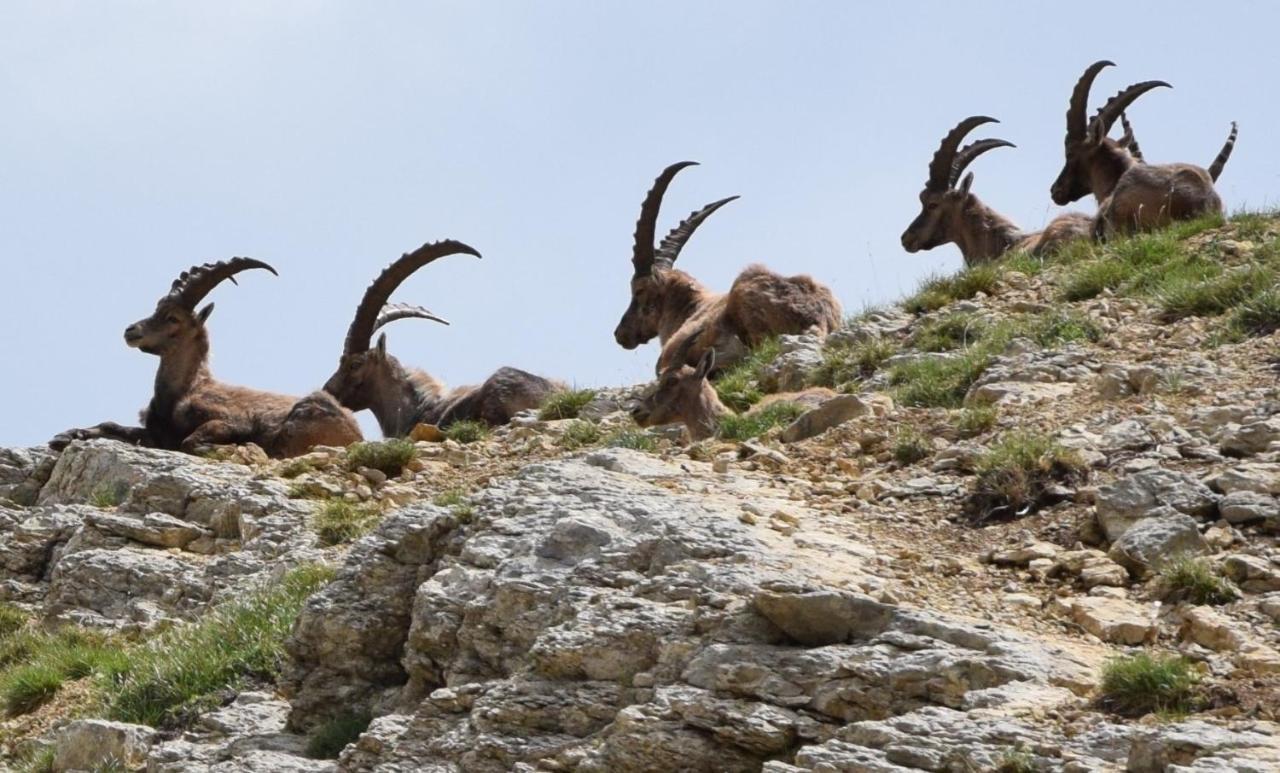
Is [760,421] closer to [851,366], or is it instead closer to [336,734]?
[851,366]

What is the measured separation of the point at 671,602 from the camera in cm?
671

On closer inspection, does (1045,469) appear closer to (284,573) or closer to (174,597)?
(284,573)

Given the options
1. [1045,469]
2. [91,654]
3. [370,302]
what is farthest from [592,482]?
[370,302]

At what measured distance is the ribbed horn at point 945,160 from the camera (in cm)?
1911

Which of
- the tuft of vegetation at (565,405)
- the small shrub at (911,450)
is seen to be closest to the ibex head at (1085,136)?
the tuft of vegetation at (565,405)

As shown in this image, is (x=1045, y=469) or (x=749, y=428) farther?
(x=749, y=428)

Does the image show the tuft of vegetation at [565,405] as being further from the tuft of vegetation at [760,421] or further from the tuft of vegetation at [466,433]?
the tuft of vegetation at [760,421]

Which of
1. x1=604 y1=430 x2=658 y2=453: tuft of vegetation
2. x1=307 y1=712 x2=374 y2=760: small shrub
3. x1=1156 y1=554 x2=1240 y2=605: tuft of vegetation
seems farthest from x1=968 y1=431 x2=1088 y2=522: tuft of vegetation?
x1=307 y1=712 x2=374 y2=760: small shrub

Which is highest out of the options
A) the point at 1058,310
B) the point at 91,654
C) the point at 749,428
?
the point at 1058,310

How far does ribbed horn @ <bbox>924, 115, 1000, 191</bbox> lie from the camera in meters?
19.1

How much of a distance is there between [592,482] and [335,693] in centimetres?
134

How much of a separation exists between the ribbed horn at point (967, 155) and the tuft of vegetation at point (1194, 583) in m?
13.4

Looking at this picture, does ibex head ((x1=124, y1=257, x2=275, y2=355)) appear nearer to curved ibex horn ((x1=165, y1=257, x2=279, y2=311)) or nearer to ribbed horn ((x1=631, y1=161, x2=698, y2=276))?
curved ibex horn ((x1=165, y1=257, x2=279, y2=311))

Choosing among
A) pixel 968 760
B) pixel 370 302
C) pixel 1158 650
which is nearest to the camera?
pixel 968 760
